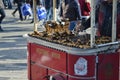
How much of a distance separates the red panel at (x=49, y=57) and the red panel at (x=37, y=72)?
98 millimetres

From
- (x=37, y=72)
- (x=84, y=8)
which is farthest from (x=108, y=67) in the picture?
(x=84, y=8)

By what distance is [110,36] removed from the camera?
6.47 meters

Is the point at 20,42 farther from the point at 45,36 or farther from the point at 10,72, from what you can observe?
the point at 45,36

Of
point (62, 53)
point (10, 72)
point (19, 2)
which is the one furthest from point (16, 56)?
point (19, 2)

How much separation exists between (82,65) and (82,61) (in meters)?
0.06

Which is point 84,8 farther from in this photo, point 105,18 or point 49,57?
point 49,57

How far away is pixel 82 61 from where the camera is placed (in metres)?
5.82

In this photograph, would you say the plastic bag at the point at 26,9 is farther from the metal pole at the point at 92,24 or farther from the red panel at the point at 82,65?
the metal pole at the point at 92,24

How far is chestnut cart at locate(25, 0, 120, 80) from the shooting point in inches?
229

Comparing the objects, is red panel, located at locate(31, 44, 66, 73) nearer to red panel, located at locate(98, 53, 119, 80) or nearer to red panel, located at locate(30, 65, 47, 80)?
red panel, located at locate(30, 65, 47, 80)

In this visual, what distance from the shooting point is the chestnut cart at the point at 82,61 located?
5.80 m

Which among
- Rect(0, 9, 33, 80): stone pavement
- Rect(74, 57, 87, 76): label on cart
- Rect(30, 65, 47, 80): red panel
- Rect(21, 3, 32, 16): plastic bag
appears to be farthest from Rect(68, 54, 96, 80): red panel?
Rect(21, 3, 32, 16): plastic bag

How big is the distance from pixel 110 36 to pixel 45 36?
3.24 feet

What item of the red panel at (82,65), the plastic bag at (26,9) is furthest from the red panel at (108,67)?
the plastic bag at (26,9)
